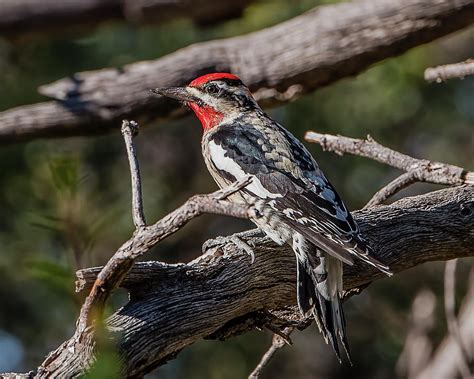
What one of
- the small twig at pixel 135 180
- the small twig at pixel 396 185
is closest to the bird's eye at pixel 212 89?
the small twig at pixel 396 185

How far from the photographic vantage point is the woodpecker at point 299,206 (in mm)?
3584

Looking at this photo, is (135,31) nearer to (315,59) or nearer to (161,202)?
(161,202)

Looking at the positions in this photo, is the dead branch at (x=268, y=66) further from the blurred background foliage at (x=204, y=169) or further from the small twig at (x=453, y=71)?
the small twig at (x=453, y=71)

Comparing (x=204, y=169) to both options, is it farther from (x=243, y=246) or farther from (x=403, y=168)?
(x=243, y=246)

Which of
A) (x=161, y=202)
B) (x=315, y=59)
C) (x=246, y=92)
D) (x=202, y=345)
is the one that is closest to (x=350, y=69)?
A: (x=315, y=59)

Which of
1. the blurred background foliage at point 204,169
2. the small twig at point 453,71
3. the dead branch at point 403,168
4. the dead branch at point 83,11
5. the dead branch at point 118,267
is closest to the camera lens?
the dead branch at point 118,267

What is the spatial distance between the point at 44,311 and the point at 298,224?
327 centimetres

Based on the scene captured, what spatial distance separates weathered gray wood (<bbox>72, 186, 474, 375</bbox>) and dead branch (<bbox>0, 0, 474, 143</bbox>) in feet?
4.97

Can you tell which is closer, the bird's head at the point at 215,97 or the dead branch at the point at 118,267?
the dead branch at the point at 118,267

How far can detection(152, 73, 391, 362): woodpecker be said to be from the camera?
141 inches

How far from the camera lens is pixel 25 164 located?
6.33m

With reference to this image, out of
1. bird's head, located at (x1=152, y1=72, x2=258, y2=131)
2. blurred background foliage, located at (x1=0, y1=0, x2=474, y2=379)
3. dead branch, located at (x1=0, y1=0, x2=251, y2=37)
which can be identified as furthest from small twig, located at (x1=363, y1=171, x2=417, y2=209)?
blurred background foliage, located at (x1=0, y1=0, x2=474, y2=379)

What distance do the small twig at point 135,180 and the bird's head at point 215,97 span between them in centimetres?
176

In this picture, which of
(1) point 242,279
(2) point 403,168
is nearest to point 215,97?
(2) point 403,168
